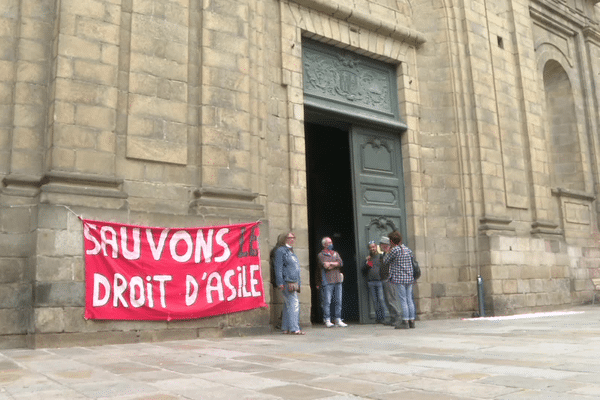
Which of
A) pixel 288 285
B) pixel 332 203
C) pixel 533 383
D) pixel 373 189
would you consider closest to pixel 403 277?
pixel 288 285

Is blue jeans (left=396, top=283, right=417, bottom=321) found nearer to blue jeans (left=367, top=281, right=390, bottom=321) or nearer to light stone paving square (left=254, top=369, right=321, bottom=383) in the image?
blue jeans (left=367, top=281, right=390, bottom=321)

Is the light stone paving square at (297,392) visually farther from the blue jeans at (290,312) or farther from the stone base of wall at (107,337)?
the blue jeans at (290,312)

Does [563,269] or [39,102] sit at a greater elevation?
[39,102]

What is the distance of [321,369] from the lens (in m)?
4.52

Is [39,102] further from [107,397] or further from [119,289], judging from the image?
[107,397]

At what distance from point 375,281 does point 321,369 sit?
Result: 5.97 metres

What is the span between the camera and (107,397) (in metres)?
3.53

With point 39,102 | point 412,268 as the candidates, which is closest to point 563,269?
point 412,268

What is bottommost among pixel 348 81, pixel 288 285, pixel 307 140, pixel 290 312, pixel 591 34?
pixel 290 312

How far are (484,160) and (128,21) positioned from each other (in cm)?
784

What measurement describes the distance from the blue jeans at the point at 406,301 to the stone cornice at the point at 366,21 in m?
5.40

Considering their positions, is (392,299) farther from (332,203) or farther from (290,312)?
(332,203)

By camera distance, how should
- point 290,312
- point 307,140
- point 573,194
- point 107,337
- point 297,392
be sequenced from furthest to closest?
point 573,194 → point 307,140 → point 290,312 → point 107,337 → point 297,392

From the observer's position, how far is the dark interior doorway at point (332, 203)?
1188 cm
